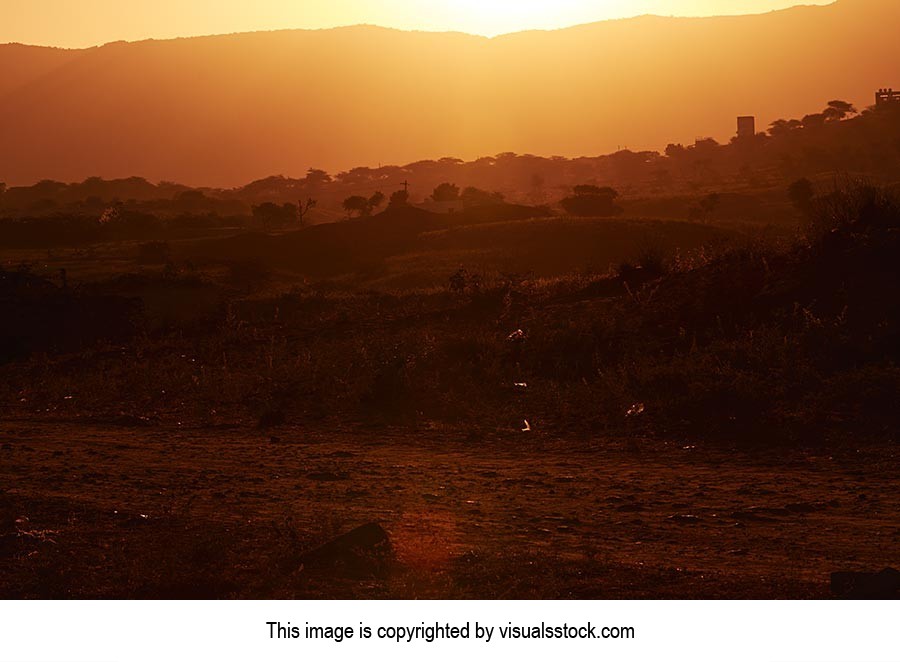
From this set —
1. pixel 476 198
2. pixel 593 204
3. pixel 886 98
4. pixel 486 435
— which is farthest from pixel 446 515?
pixel 886 98

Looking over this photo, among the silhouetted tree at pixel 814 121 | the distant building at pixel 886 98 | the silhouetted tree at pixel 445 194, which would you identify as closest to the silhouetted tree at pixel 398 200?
the silhouetted tree at pixel 445 194

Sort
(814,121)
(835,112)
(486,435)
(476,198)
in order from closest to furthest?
(486,435), (476,198), (835,112), (814,121)

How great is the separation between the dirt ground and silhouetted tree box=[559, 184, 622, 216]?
50682mm

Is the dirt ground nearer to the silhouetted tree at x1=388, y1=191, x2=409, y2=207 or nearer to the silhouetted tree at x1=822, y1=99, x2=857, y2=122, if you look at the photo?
the silhouetted tree at x1=388, y1=191, x2=409, y2=207

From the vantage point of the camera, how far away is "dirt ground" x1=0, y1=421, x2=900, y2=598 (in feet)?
24.8

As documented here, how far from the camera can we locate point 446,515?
963cm

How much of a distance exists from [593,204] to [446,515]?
2192 inches

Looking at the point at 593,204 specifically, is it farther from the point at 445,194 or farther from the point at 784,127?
the point at 784,127

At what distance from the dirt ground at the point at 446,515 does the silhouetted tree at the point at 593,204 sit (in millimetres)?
50682

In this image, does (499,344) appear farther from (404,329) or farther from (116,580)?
(116,580)

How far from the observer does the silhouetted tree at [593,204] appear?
209ft

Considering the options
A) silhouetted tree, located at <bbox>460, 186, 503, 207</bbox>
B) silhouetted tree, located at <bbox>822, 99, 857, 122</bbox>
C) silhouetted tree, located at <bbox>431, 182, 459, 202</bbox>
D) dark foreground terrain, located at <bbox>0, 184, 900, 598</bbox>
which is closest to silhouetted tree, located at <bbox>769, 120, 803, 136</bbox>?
silhouetted tree, located at <bbox>822, 99, 857, 122</bbox>

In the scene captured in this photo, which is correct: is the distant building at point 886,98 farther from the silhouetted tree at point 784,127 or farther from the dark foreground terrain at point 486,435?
the dark foreground terrain at point 486,435

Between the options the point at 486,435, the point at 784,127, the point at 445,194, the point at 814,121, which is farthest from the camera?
the point at 784,127
